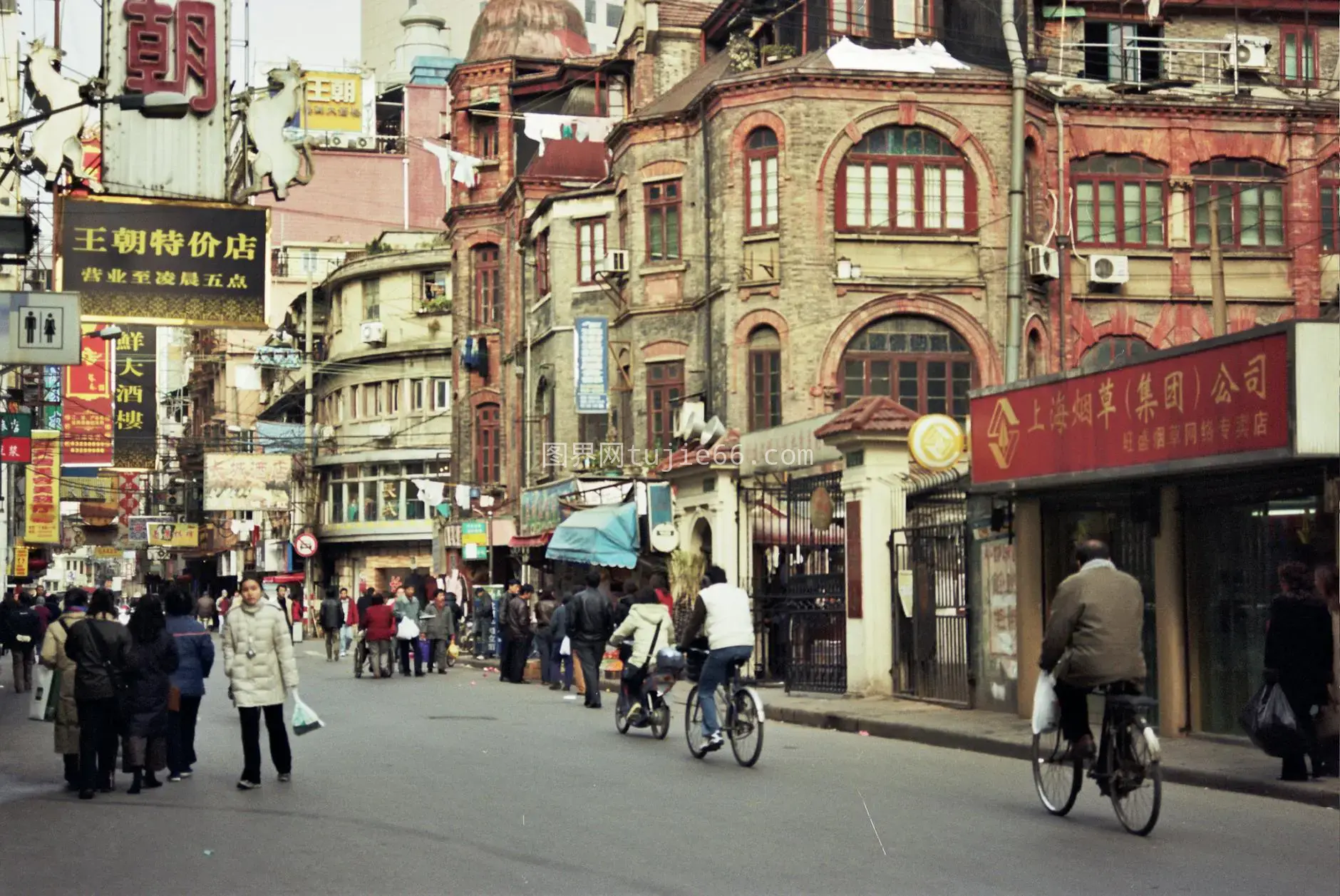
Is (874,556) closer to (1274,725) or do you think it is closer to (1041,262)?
(1274,725)

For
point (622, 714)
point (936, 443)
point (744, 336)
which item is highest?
point (744, 336)

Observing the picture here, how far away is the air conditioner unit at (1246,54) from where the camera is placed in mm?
41844

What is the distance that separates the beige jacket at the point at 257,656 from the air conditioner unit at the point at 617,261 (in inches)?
1132

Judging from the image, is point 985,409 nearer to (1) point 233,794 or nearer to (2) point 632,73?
(1) point 233,794

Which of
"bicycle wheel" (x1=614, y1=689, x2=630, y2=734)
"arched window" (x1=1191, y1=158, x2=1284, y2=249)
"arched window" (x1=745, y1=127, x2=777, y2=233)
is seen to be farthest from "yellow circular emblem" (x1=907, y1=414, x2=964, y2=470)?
"arched window" (x1=1191, y1=158, x2=1284, y2=249)

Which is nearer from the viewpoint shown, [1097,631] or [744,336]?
[1097,631]

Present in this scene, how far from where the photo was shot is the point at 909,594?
24.1m

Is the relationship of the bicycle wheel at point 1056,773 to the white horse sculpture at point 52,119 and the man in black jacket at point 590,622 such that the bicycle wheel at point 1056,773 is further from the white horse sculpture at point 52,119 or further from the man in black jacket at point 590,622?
the white horse sculpture at point 52,119

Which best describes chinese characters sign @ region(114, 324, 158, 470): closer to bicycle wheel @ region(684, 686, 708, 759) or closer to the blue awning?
the blue awning

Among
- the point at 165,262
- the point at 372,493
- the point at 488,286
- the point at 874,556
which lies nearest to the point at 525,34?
the point at 488,286

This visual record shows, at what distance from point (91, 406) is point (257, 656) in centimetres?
3374

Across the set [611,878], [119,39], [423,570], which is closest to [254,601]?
[611,878]

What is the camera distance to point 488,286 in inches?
2292

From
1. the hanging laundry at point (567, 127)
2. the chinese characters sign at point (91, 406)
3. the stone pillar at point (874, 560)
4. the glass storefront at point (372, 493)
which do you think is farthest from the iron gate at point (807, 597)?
the glass storefront at point (372, 493)
